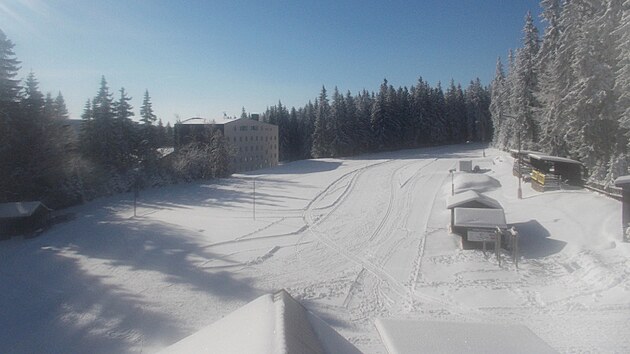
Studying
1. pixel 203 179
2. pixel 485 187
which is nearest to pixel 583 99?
pixel 485 187

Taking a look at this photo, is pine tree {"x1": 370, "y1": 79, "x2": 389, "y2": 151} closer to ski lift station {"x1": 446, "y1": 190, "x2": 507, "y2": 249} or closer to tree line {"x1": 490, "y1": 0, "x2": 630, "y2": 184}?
tree line {"x1": 490, "y1": 0, "x2": 630, "y2": 184}

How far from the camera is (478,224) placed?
Answer: 59.2 feet

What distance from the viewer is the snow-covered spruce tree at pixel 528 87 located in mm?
38906

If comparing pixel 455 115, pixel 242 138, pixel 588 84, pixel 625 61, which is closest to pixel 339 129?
pixel 242 138

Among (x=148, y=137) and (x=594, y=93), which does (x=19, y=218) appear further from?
(x=594, y=93)

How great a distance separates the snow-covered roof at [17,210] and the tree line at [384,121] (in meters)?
50.6

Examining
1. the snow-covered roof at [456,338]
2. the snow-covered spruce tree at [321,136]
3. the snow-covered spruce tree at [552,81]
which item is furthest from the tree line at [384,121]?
the snow-covered roof at [456,338]

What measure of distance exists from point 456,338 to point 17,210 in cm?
Result: 2659

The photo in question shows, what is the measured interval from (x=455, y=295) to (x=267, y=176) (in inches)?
1397

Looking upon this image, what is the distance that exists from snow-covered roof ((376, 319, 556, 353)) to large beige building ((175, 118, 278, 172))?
46.0 m

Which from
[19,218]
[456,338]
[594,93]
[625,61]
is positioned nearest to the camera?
[456,338]

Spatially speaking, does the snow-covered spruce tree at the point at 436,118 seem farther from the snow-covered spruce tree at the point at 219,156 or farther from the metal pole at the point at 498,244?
the metal pole at the point at 498,244

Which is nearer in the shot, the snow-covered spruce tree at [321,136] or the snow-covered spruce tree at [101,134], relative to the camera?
the snow-covered spruce tree at [101,134]

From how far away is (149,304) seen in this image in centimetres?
1308
